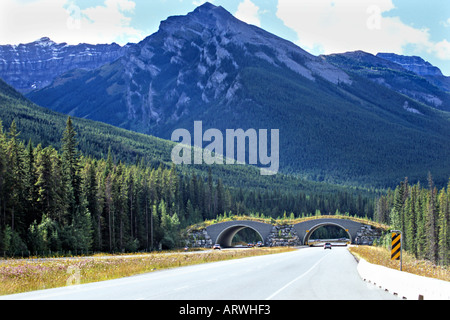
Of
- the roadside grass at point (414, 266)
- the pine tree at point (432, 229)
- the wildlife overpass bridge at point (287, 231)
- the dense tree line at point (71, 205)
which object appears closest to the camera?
the roadside grass at point (414, 266)

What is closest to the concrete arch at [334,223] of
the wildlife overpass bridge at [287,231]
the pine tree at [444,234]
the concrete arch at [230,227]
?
the wildlife overpass bridge at [287,231]

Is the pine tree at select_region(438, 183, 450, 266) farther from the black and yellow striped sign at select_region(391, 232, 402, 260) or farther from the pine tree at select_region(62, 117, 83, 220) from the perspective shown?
the black and yellow striped sign at select_region(391, 232, 402, 260)

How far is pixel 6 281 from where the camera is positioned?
23766 millimetres

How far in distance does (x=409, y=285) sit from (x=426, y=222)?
8048 centimetres

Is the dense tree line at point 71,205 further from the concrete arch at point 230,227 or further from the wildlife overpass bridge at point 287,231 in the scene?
the wildlife overpass bridge at point 287,231

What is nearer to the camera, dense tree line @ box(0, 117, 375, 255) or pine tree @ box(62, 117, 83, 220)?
dense tree line @ box(0, 117, 375, 255)

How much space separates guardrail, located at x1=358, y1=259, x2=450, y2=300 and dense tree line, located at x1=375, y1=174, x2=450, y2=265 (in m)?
68.6

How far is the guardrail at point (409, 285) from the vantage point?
53.4 feet

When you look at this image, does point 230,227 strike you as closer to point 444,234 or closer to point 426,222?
point 426,222

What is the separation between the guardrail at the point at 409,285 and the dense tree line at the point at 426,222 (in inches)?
2700

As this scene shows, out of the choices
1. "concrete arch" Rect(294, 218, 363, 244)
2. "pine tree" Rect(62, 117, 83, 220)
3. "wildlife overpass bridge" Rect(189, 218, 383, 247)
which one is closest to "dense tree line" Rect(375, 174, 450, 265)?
"wildlife overpass bridge" Rect(189, 218, 383, 247)

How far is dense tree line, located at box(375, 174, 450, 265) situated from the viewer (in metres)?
89.3
